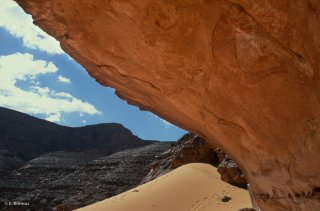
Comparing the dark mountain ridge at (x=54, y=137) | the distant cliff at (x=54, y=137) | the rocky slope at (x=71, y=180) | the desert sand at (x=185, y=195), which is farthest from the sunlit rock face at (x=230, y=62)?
the distant cliff at (x=54, y=137)

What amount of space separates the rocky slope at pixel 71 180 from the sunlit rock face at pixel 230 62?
29330 millimetres

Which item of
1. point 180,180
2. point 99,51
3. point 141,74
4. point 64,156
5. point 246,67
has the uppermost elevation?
point 64,156

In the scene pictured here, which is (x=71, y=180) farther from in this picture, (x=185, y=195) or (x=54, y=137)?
(x=54, y=137)

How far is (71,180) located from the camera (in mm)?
50500

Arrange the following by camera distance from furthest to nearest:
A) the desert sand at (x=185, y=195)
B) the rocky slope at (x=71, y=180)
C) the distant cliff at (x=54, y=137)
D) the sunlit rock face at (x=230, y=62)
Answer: the distant cliff at (x=54, y=137) < the rocky slope at (x=71, y=180) < the desert sand at (x=185, y=195) < the sunlit rock face at (x=230, y=62)

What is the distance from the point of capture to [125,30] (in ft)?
16.2

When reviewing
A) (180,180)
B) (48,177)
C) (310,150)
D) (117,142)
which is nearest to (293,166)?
(310,150)

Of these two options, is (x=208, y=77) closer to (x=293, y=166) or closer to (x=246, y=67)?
(x=246, y=67)

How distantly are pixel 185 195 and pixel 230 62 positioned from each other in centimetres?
1536

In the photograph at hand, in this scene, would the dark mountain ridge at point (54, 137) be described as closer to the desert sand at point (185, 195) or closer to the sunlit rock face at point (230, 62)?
the desert sand at point (185, 195)

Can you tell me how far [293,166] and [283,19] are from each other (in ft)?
6.47

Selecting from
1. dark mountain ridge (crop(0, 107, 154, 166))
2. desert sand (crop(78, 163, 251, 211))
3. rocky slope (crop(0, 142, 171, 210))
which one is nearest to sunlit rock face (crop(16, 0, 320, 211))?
desert sand (crop(78, 163, 251, 211))

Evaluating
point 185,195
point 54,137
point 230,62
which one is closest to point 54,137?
point 54,137

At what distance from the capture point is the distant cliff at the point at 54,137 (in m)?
77.9
